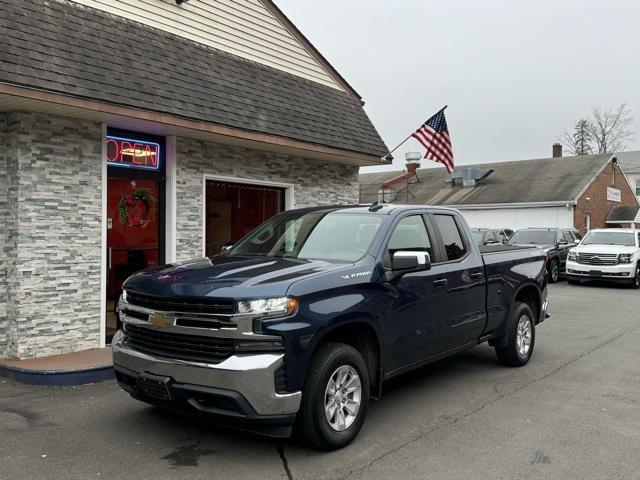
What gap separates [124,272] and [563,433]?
6055 mm

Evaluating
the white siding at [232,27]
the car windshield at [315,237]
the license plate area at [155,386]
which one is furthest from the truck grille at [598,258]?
the license plate area at [155,386]

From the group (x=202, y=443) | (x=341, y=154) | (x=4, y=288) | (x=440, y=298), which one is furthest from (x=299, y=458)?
(x=341, y=154)

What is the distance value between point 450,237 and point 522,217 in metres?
26.3

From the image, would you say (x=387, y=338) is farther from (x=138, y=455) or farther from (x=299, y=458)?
(x=138, y=455)

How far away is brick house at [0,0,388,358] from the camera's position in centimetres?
668

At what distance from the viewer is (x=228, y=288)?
13.2 ft

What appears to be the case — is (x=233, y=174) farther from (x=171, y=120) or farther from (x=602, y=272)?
(x=602, y=272)

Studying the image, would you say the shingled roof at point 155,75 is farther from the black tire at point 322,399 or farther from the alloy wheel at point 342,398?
the alloy wheel at point 342,398

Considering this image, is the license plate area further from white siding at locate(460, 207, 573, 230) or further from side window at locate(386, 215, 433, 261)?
white siding at locate(460, 207, 573, 230)

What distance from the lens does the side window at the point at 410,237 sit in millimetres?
5185

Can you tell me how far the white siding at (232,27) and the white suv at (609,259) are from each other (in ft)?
33.6

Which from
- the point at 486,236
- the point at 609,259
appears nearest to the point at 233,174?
the point at 486,236

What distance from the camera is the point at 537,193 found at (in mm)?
30688

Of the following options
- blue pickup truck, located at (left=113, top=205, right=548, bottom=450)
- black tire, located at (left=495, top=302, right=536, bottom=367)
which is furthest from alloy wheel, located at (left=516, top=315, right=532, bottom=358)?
blue pickup truck, located at (left=113, top=205, right=548, bottom=450)
